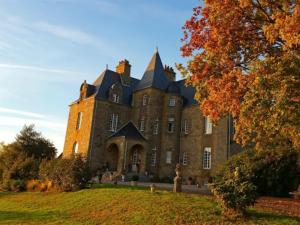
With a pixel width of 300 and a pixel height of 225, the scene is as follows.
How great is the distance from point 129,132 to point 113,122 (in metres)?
2.66

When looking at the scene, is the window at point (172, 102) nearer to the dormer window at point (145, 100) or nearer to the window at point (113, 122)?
the dormer window at point (145, 100)

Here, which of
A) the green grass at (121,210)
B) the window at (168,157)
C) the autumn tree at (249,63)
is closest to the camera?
the autumn tree at (249,63)

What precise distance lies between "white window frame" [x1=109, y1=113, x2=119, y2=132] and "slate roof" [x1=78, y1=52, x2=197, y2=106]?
2231mm

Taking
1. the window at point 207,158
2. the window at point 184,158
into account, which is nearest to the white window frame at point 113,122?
the window at point 184,158

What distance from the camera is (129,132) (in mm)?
36438

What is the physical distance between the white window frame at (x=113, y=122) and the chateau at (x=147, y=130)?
118 millimetres

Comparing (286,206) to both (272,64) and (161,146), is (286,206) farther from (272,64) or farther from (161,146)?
(161,146)

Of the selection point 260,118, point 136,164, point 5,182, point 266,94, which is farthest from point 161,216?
point 136,164

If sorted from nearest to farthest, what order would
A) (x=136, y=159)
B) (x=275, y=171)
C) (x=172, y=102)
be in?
(x=275, y=171), (x=136, y=159), (x=172, y=102)

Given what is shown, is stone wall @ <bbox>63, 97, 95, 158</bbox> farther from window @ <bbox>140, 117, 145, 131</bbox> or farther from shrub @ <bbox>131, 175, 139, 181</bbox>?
shrub @ <bbox>131, 175, 139, 181</bbox>

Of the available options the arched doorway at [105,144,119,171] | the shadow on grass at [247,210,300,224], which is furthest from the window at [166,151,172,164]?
the shadow on grass at [247,210,300,224]

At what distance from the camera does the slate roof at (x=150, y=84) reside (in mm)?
37656

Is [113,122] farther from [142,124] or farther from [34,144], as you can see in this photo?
[34,144]

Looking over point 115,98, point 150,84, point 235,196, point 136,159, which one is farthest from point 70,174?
point 150,84
